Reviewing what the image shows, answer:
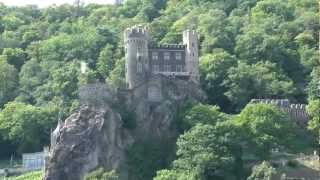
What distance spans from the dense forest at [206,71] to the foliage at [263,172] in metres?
2.42

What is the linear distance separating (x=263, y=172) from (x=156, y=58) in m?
18.3

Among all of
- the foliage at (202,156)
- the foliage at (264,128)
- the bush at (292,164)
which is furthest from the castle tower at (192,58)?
the bush at (292,164)

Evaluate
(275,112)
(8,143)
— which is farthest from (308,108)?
(8,143)

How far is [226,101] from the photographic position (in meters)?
92.2

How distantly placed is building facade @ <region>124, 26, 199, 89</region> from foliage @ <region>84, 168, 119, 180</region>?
33.4 ft

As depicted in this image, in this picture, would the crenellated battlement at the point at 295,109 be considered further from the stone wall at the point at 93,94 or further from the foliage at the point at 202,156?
the stone wall at the point at 93,94

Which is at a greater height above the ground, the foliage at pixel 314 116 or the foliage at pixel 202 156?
the foliage at pixel 314 116

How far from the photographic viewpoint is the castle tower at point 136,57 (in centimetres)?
8419

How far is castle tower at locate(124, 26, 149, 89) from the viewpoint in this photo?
→ 276 feet

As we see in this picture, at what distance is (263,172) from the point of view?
7412 centimetres

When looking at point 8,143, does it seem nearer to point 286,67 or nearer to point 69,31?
point 286,67

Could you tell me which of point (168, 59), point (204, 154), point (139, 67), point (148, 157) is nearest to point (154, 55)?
point (168, 59)

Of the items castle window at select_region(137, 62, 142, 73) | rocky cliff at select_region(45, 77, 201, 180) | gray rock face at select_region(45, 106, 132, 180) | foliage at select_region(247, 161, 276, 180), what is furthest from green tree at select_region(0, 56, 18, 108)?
foliage at select_region(247, 161, 276, 180)

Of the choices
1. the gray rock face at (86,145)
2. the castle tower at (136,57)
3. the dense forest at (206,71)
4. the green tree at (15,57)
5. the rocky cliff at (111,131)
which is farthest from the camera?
the green tree at (15,57)
